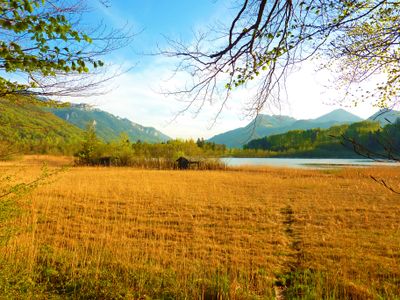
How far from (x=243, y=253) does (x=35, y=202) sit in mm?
9886

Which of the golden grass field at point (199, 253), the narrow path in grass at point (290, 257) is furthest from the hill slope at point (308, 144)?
the narrow path in grass at point (290, 257)

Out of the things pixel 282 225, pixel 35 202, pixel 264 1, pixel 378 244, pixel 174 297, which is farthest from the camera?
pixel 35 202

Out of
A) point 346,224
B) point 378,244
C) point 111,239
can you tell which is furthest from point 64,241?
point 346,224

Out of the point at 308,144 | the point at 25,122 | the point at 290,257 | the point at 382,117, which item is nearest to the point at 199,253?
the point at 290,257

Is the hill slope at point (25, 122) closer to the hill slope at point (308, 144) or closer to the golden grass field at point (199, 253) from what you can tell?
the golden grass field at point (199, 253)

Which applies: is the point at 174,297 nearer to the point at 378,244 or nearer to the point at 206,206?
the point at 378,244

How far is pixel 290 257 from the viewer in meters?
6.53

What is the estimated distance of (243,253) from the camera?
21.9ft

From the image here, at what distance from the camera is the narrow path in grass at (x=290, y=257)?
5.08m

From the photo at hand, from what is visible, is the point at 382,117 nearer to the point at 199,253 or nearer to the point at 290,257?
the point at 290,257

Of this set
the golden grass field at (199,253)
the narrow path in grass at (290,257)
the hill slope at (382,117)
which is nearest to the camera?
the hill slope at (382,117)

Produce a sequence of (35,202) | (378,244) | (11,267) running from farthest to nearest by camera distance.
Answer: (35,202) < (378,244) < (11,267)

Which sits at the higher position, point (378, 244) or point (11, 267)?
point (11, 267)

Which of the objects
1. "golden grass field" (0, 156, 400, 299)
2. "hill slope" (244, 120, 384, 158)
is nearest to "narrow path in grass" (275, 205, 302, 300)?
"golden grass field" (0, 156, 400, 299)
